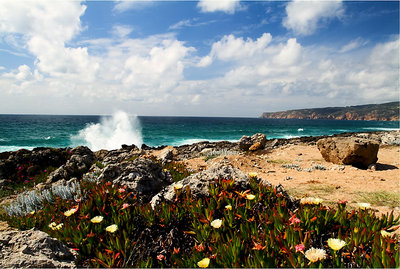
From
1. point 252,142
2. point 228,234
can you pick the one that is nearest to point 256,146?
point 252,142

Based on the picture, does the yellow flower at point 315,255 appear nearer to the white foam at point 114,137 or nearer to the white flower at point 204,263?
the white flower at point 204,263

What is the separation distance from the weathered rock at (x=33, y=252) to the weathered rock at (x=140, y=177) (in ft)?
5.88

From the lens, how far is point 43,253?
2.09 meters

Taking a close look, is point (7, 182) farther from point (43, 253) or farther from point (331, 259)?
point (331, 259)

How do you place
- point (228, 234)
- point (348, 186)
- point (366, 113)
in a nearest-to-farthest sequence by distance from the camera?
point (228, 234) < point (348, 186) < point (366, 113)

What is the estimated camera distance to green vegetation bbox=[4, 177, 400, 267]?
1.77 m

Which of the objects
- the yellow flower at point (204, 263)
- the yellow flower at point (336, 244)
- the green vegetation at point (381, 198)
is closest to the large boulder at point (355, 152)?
the green vegetation at point (381, 198)

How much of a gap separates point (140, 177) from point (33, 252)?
2.47 metres

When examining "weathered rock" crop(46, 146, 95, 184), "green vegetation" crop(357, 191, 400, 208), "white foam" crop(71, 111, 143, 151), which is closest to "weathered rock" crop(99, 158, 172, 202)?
"green vegetation" crop(357, 191, 400, 208)

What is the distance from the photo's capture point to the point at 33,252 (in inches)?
82.3

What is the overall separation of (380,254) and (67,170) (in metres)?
10.3

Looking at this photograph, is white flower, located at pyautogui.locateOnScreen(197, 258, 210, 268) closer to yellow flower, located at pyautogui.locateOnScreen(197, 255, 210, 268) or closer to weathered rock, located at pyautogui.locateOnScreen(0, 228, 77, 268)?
yellow flower, located at pyautogui.locateOnScreen(197, 255, 210, 268)

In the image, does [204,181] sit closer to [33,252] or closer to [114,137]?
[33,252]

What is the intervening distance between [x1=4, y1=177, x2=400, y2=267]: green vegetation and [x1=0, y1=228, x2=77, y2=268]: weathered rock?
0.13m
